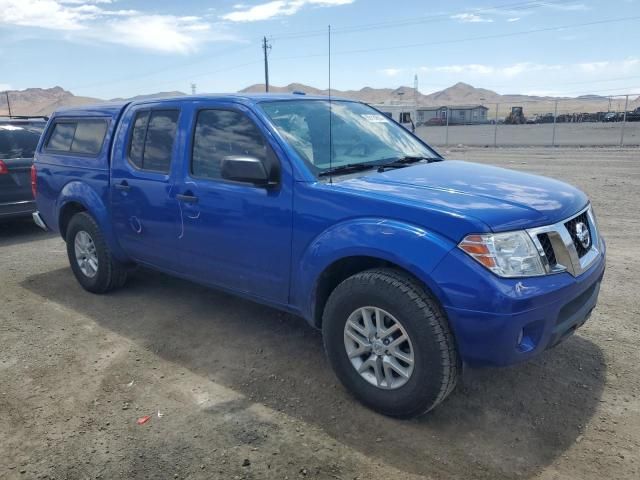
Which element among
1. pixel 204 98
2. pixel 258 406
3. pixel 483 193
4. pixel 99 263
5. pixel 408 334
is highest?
pixel 204 98

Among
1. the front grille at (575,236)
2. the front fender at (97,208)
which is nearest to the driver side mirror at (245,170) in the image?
the front grille at (575,236)

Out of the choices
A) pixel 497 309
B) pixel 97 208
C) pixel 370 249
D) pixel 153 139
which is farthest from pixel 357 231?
pixel 97 208

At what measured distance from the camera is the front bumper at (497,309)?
2.64 meters

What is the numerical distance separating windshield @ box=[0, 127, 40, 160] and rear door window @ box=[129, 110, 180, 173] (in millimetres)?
4189

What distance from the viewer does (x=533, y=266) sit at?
2.76 m

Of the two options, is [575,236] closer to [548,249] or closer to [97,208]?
[548,249]

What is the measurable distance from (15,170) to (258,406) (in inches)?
244

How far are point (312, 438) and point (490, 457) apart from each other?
3.07 ft

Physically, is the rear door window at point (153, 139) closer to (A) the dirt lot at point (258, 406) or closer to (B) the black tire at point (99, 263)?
(B) the black tire at point (99, 263)

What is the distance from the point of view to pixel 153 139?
14.6 feet

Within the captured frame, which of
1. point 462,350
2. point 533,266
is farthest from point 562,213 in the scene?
point 462,350

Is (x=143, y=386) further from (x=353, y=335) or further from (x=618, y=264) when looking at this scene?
(x=618, y=264)

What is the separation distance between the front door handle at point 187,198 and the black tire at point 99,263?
1.38 m

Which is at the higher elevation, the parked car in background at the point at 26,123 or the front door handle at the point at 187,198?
the parked car in background at the point at 26,123
